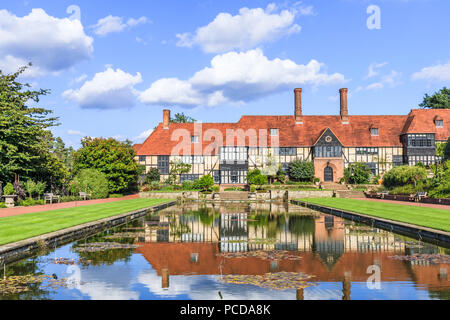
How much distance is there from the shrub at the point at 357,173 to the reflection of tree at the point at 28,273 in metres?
46.6

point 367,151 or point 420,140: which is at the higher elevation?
point 420,140

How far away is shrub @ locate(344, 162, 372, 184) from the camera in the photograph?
51.3m

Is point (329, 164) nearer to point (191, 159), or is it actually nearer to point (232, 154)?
point (232, 154)

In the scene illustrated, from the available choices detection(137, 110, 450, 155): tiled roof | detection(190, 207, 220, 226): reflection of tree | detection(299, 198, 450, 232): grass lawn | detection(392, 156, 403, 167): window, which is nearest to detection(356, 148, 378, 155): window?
detection(137, 110, 450, 155): tiled roof

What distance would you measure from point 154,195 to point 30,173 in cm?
1321

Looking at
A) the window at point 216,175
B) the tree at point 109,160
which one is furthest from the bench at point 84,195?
the window at point 216,175

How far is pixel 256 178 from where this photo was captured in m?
47.9

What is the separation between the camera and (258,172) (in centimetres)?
4912

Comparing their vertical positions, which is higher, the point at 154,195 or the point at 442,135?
the point at 442,135

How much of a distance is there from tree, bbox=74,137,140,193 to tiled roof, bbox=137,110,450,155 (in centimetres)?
1052

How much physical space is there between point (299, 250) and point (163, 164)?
45.1m

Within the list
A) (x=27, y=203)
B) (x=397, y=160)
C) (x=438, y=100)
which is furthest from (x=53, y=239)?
(x=438, y=100)

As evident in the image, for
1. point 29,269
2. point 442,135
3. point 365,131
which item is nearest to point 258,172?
point 365,131
